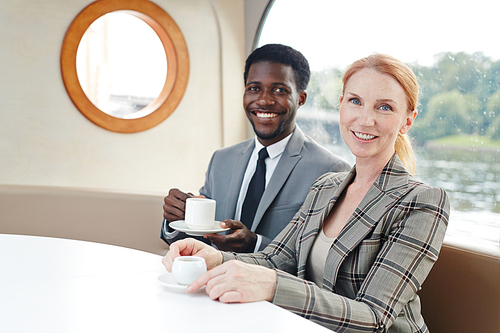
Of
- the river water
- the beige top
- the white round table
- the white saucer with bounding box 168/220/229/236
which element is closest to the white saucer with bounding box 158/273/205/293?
the white round table

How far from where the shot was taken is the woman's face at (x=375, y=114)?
1296 millimetres

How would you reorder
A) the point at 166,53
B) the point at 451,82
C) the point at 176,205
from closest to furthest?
the point at 176,205 < the point at 451,82 < the point at 166,53

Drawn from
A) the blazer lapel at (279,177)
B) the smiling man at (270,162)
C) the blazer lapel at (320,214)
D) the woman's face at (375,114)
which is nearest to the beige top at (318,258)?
the blazer lapel at (320,214)

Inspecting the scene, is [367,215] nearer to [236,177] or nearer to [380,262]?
[380,262]

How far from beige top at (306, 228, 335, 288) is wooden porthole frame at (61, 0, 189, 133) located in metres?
2.01

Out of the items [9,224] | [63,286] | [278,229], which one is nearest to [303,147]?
[278,229]

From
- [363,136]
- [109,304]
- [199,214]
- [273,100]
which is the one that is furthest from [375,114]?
[109,304]

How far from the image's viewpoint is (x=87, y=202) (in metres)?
2.49

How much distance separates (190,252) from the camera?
1.19 m

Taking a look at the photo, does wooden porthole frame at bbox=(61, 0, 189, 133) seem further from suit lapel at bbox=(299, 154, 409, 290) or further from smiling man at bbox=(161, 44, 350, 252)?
suit lapel at bbox=(299, 154, 409, 290)

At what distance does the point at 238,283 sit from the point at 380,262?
409 millimetres

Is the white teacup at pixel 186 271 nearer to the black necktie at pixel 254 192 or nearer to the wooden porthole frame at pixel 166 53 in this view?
the black necktie at pixel 254 192

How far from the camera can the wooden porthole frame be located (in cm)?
279

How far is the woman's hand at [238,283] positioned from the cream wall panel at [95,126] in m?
1.89
